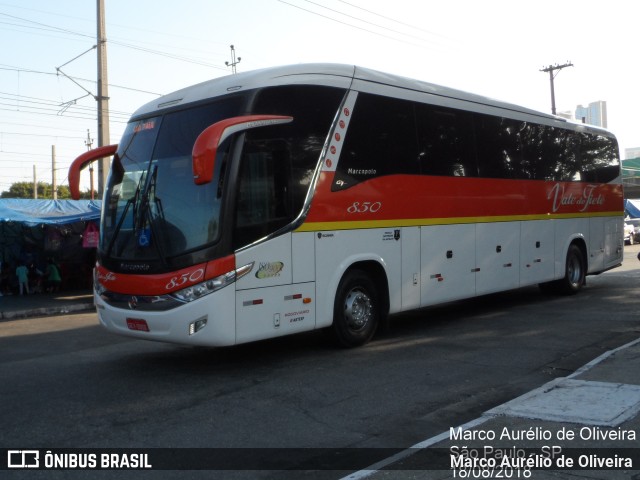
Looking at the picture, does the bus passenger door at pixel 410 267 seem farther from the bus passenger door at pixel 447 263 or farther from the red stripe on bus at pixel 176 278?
the red stripe on bus at pixel 176 278

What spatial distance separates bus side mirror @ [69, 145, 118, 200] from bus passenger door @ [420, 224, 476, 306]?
5064mm

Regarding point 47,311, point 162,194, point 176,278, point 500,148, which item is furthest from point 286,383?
point 47,311

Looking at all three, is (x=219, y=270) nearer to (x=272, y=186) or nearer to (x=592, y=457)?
(x=272, y=186)

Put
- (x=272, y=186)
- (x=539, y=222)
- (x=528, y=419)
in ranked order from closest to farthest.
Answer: (x=528, y=419) → (x=272, y=186) → (x=539, y=222)

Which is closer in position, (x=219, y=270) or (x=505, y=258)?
(x=219, y=270)

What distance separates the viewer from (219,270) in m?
7.80

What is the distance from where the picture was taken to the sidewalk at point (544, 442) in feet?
15.9

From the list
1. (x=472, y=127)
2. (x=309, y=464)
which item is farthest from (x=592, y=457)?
(x=472, y=127)

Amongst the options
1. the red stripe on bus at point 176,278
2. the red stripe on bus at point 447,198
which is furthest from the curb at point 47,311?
the red stripe on bus at point 447,198

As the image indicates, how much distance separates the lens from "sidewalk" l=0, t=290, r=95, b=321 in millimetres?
17438

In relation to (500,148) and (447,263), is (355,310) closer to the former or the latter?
(447,263)

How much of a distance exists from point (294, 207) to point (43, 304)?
12.8 m

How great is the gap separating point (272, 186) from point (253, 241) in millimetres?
792

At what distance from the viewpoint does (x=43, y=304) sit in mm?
18812
